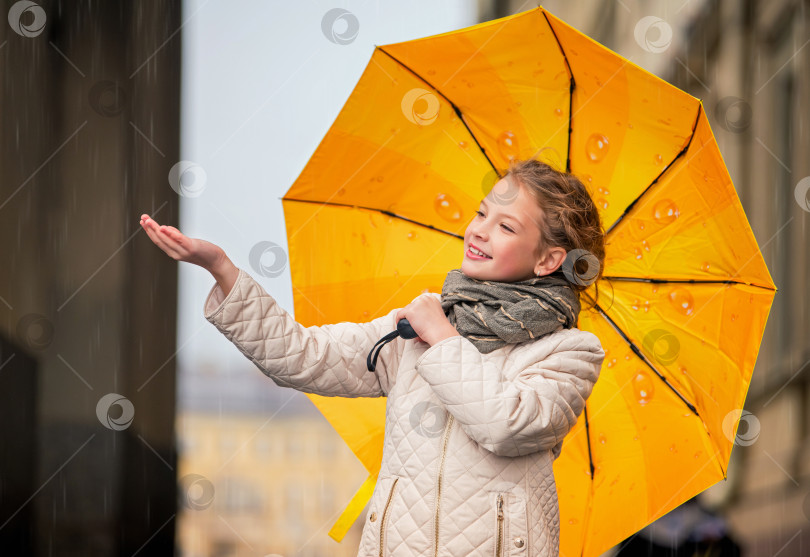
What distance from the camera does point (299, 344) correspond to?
5.67 ft

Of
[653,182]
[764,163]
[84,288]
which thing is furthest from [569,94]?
[764,163]

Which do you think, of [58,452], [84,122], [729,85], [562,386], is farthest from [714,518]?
[84,122]

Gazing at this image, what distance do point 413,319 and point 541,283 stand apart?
0.30 metres

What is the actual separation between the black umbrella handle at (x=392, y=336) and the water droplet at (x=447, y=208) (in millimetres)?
535

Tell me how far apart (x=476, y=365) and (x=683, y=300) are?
0.81 meters

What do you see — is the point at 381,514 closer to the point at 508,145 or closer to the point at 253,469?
the point at 508,145

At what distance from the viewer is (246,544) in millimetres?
3119

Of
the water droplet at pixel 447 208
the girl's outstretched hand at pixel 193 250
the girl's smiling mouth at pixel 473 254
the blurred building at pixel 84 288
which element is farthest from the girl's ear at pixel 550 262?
the blurred building at pixel 84 288

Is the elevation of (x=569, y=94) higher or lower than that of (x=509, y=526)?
higher

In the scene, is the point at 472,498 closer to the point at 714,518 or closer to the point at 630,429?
the point at 630,429

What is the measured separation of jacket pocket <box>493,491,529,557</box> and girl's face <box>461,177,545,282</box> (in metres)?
0.44

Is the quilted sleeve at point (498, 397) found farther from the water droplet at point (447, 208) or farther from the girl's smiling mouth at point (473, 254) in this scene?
the water droplet at point (447, 208)

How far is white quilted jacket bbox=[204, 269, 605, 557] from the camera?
4.84 feet

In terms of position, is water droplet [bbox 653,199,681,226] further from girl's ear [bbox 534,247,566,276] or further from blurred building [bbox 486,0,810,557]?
blurred building [bbox 486,0,810,557]
